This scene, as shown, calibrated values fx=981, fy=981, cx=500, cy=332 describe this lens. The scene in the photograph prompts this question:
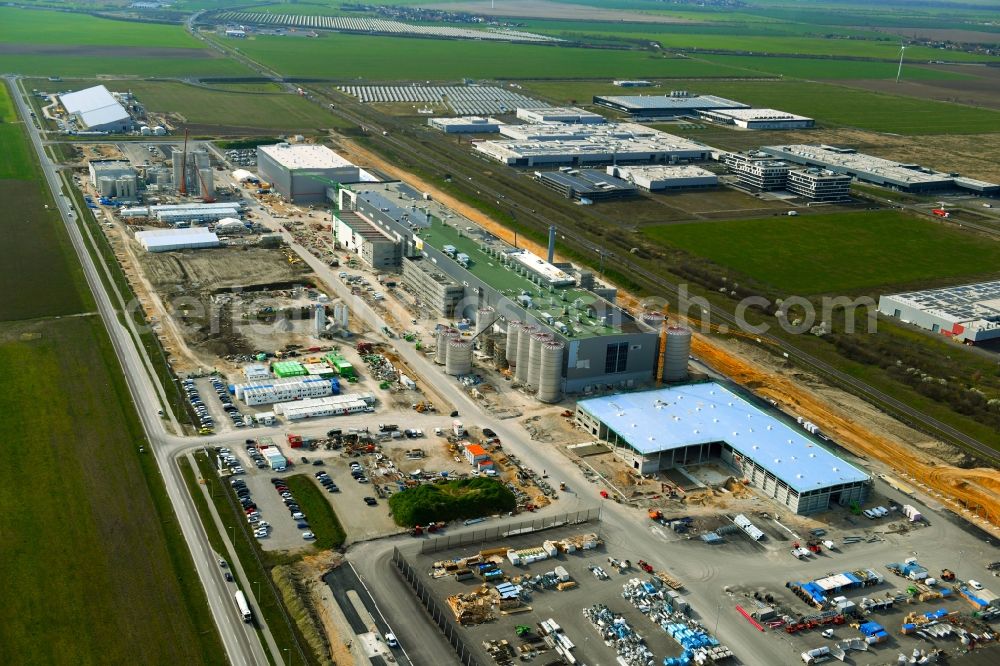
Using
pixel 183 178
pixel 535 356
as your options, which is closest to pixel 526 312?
pixel 535 356

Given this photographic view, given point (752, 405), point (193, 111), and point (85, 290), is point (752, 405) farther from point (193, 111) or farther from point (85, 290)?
point (193, 111)

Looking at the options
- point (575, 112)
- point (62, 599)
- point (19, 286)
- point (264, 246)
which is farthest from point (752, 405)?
point (575, 112)

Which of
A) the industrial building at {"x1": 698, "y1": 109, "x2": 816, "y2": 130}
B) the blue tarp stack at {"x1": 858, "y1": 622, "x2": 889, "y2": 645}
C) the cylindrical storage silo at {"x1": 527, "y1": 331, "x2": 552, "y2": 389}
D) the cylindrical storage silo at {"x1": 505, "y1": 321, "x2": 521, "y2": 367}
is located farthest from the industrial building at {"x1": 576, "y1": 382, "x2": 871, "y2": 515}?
the industrial building at {"x1": 698, "y1": 109, "x2": 816, "y2": 130}

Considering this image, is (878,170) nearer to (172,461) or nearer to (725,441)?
(725,441)

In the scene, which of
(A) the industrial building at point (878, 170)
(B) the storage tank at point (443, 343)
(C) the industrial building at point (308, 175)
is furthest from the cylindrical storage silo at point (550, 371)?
(A) the industrial building at point (878, 170)

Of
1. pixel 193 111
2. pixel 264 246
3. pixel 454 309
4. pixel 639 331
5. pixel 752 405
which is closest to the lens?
pixel 752 405

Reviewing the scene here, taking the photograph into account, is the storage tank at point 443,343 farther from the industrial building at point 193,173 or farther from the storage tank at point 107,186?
the storage tank at point 107,186

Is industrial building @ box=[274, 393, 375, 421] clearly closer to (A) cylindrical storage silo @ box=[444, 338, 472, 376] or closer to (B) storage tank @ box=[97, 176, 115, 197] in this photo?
(A) cylindrical storage silo @ box=[444, 338, 472, 376]
